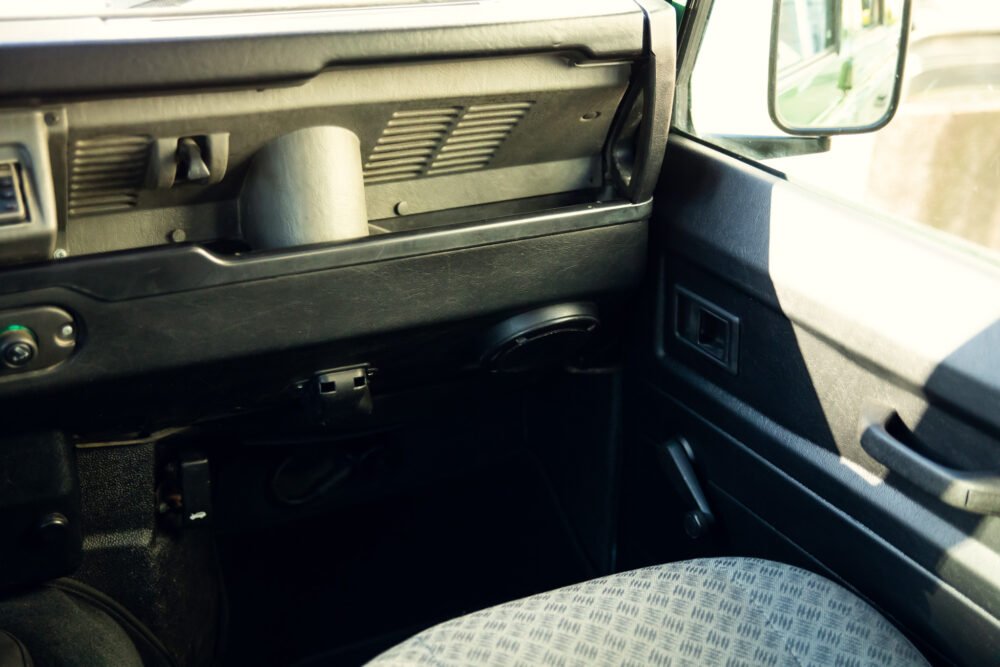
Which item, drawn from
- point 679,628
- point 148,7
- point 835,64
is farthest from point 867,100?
point 148,7

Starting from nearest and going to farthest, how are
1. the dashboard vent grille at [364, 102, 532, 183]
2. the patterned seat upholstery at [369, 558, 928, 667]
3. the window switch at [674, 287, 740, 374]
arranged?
the patterned seat upholstery at [369, 558, 928, 667]
the dashboard vent grille at [364, 102, 532, 183]
the window switch at [674, 287, 740, 374]

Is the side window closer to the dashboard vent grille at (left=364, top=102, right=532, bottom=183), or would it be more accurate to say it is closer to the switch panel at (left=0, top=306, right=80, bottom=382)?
the dashboard vent grille at (left=364, top=102, right=532, bottom=183)

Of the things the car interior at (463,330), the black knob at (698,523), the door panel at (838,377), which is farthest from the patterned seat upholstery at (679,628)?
the black knob at (698,523)

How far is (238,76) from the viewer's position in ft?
3.67

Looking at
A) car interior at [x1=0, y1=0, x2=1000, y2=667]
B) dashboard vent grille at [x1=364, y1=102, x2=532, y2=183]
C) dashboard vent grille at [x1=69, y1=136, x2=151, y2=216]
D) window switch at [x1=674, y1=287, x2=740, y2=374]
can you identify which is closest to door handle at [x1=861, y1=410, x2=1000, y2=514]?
car interior at [x1=0, y1=0, x2=1000, y2=667]

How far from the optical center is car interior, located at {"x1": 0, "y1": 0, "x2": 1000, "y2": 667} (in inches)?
43.3

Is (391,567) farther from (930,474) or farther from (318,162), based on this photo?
(930,474)

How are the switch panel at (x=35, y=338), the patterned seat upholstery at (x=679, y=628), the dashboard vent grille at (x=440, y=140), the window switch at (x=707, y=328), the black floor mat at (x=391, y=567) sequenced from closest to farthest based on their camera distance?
the patterned seat upholstery at (x=679, y=628) → the switch panel at (x=35, y=338) → the dashboard vent grille at (x=440, y=140) → the window switch at (x=707, y=328) → the black floor mat at (x=391, y=567)

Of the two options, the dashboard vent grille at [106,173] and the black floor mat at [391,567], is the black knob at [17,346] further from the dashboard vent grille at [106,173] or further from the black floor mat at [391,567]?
the black floor mat at [391,567]

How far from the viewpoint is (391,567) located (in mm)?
2012

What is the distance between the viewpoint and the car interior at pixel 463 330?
1.10 m

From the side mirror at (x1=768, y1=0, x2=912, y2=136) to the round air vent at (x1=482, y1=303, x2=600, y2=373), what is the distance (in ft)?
1.35

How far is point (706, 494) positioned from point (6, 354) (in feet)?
3.36

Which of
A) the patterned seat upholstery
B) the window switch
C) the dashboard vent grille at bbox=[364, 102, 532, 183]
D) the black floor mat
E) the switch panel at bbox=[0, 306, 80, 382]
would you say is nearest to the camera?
the patterned seat upholstery
